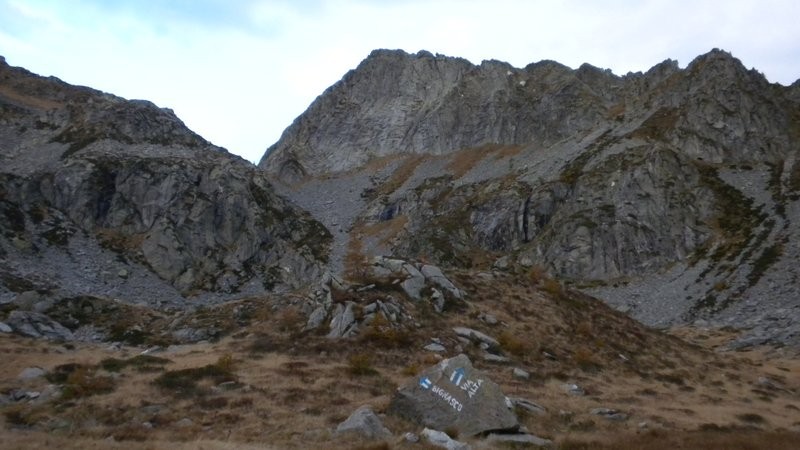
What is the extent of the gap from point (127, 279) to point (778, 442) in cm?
5988

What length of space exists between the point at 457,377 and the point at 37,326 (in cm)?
3434

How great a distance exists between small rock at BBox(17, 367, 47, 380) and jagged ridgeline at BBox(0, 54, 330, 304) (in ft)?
93.0

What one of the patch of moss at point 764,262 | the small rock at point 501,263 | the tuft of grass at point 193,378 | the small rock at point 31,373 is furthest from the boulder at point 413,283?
the patch of moss at point 764,262

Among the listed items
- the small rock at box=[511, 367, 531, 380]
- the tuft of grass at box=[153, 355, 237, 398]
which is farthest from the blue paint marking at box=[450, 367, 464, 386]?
the tuft of grass at box=[153, 355, 237, 398]

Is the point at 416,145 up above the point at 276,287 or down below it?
above

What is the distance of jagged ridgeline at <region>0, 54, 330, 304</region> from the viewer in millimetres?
60156

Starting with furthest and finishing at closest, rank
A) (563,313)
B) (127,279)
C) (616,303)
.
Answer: (616,303) < (127,279) < (563,313)

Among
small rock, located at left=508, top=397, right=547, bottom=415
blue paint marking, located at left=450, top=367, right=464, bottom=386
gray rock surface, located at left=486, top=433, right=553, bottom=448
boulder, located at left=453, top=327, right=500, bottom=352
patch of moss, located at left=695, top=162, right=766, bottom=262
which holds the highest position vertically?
patch of moss, located at left=695, top=162, right=766, bottom=262

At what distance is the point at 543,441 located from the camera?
18.3m

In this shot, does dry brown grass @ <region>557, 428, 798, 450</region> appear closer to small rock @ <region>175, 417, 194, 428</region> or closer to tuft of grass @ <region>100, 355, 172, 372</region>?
small rock @ <region>175, 417, 194, 428</region>

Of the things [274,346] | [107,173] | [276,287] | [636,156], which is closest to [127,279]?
[276,287]

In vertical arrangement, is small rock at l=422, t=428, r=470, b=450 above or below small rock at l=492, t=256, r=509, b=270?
below

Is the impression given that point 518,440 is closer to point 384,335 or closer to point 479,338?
point 384,335

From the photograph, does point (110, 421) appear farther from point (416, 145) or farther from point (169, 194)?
point (416, 145)
